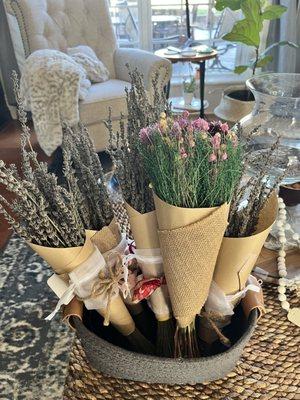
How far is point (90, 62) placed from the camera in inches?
102

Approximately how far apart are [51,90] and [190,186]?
1.84 meters

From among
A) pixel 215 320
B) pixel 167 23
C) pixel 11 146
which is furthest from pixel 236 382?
pixel 167 23

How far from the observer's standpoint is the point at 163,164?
1.54 ft

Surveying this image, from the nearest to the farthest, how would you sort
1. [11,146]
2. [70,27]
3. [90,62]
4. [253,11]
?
[253,11] < [90,62] < [70,27] < [11,146]

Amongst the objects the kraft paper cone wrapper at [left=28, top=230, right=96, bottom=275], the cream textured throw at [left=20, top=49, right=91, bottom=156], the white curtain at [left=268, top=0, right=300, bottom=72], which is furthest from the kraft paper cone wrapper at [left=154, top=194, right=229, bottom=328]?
the white curtain at [left=268, top=0, right=300, bottom=72]

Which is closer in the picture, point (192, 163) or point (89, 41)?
point (192, 163)

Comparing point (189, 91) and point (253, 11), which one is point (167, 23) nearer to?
point (189, 91)

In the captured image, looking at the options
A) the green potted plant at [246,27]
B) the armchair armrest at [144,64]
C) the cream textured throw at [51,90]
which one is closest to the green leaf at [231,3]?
the green potted plant at [246,27]

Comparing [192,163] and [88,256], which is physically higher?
[192,163]

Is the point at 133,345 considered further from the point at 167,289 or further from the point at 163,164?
the point at 163,164

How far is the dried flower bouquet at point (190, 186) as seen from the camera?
0.46 m

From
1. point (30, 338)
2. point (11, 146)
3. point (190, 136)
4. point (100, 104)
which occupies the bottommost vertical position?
point (11, 146)

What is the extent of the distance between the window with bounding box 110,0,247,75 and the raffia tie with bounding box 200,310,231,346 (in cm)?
294

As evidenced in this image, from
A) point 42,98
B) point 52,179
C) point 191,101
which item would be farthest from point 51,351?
point 191,101
